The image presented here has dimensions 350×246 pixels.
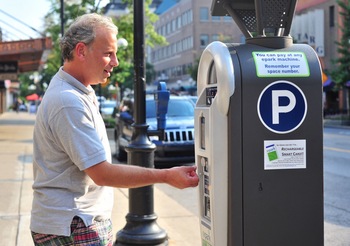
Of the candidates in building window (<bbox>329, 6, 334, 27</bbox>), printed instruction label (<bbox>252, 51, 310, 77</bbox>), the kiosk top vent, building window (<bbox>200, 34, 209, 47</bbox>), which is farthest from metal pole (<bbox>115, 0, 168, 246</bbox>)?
building window (<bbox>200, 34, 209, 47</bbox>)

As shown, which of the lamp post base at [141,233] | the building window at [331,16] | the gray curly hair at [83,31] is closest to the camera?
the gray curly hair at [83,31]

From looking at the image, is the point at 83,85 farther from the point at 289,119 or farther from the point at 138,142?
the point at 138,142

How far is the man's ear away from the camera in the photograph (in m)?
2.63

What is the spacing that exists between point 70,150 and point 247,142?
98cm

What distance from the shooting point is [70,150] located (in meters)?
2.52

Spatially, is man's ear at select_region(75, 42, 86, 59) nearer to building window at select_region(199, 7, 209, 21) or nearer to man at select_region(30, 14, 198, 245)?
man at select_region(30, 14, 198, 245)

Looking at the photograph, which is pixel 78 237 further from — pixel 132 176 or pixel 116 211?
pixel 116 211

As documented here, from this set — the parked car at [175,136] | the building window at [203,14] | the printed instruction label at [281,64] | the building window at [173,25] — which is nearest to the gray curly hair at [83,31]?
the printed instruction label at [281,64]

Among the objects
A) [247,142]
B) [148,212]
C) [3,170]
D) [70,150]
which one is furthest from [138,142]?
[3,170]

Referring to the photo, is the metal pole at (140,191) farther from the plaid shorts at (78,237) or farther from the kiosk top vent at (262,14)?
the plaid shorts at (78,237)

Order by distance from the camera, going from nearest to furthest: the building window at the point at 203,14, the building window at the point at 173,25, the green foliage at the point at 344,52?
the green foliage at the point at 344,52 → the building window at the point at 203,14 → the building window at the point at 173,25

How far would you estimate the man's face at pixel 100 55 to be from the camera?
8.69 feet

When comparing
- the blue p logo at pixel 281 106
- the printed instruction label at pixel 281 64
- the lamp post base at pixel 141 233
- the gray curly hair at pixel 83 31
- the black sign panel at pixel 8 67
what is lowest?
the lamp post base at pixel 141 233

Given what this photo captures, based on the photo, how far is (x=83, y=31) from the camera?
8.64 ft
